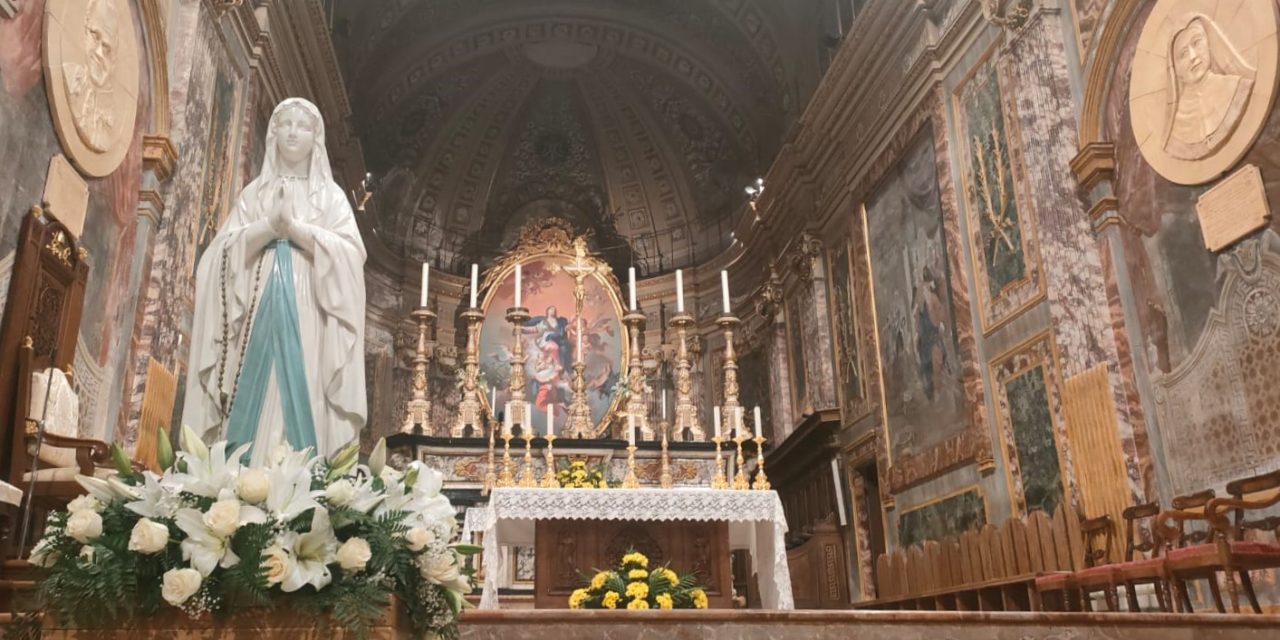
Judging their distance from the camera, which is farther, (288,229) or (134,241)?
(134,241)

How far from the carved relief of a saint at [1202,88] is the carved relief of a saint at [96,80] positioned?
7.58m

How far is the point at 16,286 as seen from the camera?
5.62m

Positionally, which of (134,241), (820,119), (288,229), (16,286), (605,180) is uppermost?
(605,180)

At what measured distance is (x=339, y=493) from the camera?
2412mm

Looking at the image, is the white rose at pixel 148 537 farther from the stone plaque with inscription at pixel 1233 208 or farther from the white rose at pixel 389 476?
the stone plaque with inscription at pixel 1233 208

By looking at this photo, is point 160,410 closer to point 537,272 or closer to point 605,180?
point 537,272

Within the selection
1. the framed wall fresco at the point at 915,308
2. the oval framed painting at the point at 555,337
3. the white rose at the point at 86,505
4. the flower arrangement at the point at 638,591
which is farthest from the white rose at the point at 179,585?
the oval framed painting at the point at 555,337

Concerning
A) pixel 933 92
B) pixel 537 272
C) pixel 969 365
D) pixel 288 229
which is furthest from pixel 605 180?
pixel 288 229

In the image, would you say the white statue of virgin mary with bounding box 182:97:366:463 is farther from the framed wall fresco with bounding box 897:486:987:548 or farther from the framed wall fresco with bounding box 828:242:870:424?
the framed wall fresco with bounding box 828:242:870:424

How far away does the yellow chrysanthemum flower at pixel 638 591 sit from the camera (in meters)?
6.32

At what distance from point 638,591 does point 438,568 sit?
13.3ft

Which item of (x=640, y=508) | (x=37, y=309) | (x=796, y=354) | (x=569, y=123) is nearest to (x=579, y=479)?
(x=640, y=508)

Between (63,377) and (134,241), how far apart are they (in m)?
1.63

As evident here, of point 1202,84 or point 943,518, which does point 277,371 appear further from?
point 943,518
